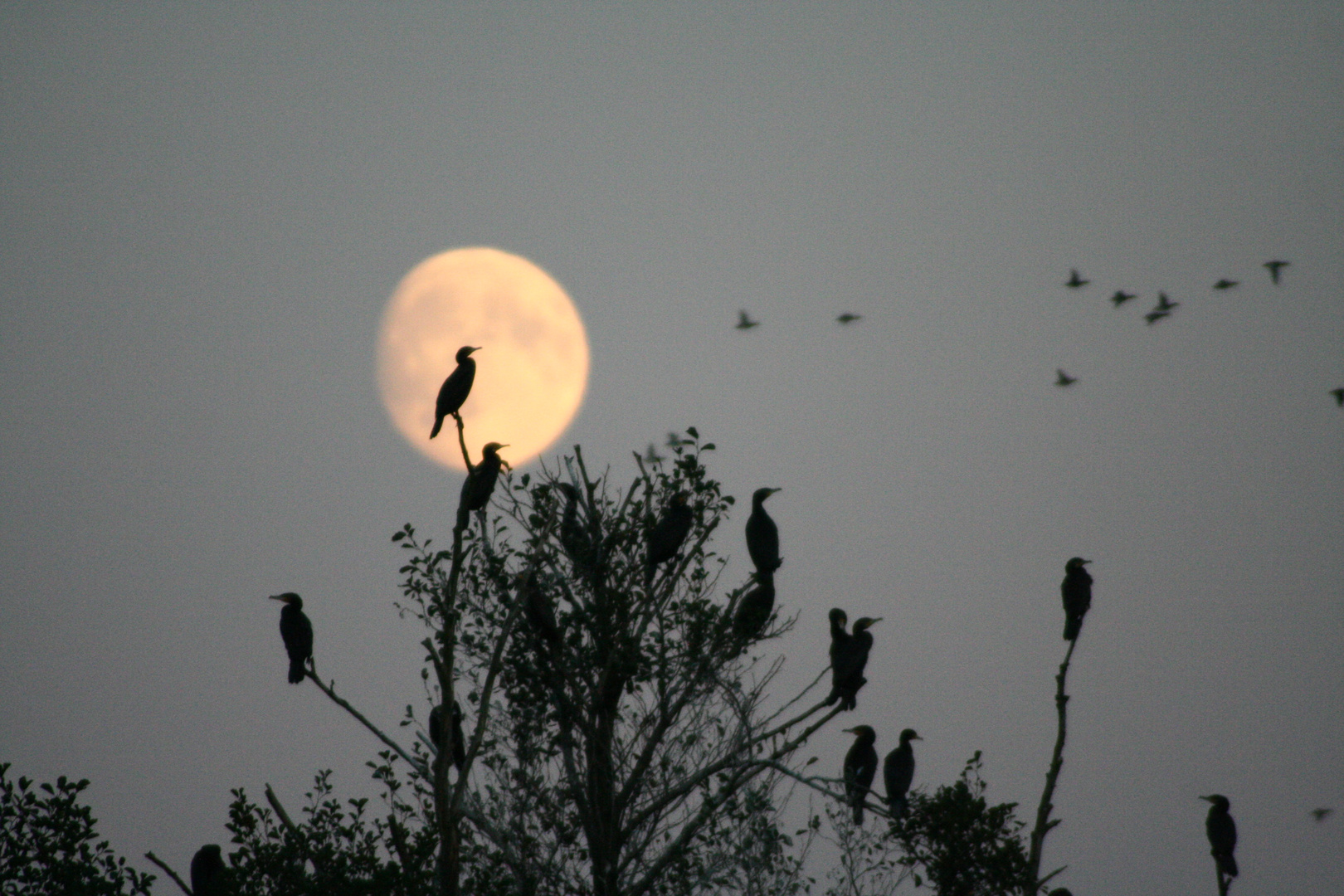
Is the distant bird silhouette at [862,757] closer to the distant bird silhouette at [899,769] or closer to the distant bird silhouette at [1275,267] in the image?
the distant bird silhouette at [899,769]

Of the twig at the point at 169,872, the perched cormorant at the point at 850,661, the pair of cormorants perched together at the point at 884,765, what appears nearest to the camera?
the twig at the point at 169,872

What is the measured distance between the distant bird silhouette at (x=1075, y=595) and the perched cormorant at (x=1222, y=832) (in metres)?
4.60

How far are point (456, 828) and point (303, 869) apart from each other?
86.3 inches

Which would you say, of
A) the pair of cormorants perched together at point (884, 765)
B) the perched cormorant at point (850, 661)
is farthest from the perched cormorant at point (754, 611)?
the pair of cormorants perched together at point (884, 765)

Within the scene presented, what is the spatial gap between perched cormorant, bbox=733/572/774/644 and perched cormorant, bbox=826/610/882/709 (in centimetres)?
85

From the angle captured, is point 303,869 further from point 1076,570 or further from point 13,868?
point 1076,570

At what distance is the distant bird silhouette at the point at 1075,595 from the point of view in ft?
39.9

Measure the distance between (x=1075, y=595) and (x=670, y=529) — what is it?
450 centimetres

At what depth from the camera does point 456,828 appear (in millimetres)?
8164

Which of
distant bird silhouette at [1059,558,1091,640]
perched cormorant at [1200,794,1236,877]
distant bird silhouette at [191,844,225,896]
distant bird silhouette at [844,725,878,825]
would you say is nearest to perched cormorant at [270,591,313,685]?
distant bird silhouette at [191,844,225,896]

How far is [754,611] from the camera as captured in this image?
41.2ft

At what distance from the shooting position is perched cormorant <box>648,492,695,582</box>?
1237 centimetres

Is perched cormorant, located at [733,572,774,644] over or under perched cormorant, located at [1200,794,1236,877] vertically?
over

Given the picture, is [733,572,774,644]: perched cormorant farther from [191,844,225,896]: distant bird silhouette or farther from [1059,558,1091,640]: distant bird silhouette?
[191,844,225,896]: distant bird silhouette
